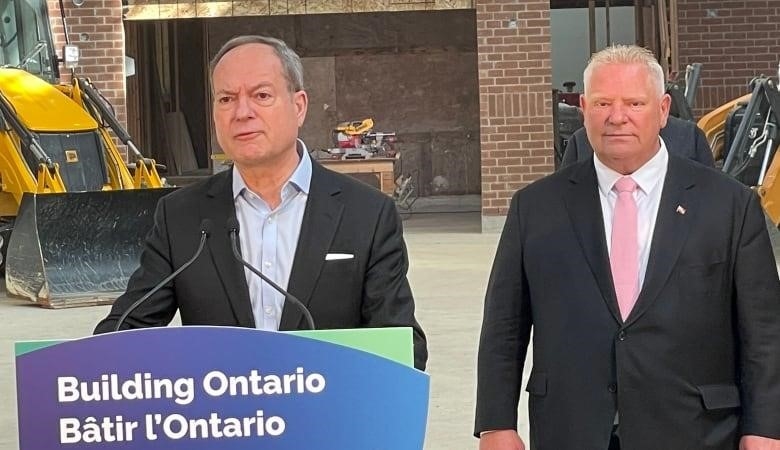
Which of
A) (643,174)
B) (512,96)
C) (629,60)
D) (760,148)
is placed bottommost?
(760,148)

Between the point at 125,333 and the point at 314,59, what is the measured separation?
867 inches

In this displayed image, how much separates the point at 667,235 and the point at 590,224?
19cm

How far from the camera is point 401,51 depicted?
2444 centimetres

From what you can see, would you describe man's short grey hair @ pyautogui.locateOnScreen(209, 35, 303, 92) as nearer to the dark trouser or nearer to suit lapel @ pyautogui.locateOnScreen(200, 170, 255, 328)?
suit lapel @ pyautogui.locateOnScreen(200, 170, 255, 328)

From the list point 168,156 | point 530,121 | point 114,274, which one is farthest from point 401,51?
point 114,274

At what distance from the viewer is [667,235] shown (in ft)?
11.7

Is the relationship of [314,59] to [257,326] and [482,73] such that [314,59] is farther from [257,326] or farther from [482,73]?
[257,326]

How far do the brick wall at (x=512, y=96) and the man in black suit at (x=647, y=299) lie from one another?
14926mm

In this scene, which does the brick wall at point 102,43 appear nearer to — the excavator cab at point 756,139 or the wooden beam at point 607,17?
the excavator cab at point 756,139

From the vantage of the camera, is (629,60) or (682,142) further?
(682,142)

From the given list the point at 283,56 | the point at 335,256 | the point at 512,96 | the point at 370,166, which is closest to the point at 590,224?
the point at 335,256

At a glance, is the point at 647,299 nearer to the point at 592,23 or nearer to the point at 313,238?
the point at 313,238

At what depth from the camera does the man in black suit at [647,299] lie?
354 cm

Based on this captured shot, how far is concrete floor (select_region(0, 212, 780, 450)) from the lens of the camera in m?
7.77
